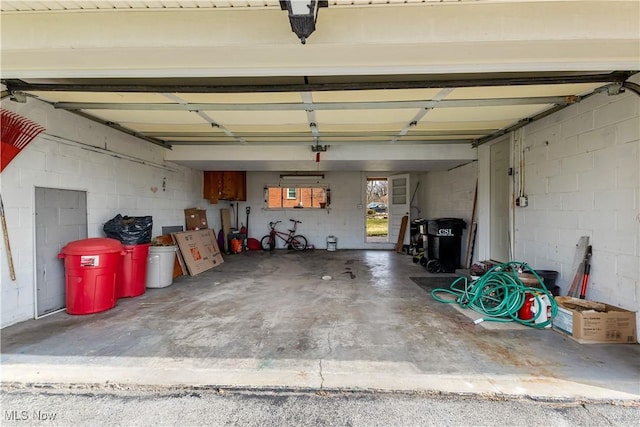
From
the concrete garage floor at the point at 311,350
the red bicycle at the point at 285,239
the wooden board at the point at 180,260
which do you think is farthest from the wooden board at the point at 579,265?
the red bicycle at the point at 285,239

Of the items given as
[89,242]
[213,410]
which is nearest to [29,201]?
[89,242]

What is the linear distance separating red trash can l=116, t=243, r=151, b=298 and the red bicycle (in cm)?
467

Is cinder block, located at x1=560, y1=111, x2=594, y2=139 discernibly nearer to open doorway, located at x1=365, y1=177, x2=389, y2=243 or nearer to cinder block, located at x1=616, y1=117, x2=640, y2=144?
cinder block, located at x1=616, y1=117, x2=640, y2=144

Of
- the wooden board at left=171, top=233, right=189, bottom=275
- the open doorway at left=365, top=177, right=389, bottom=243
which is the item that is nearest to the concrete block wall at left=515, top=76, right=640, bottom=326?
the wooden board at left=171, top=233, right=189, bottom=275

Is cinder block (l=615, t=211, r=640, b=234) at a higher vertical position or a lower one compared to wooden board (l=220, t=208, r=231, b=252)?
higher

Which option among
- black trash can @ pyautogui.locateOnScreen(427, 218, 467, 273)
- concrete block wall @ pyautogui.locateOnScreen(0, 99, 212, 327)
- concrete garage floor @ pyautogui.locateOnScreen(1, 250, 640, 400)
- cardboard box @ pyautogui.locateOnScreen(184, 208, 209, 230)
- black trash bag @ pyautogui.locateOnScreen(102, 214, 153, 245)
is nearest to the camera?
concrete garage floor @ pyautogui.locateOnScreen(1, 250, 640, 400)

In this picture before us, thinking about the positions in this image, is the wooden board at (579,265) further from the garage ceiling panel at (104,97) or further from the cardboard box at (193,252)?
the cardboard box at (193,252)

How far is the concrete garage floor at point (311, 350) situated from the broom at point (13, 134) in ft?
5.42

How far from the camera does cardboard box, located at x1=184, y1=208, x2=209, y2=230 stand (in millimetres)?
6180

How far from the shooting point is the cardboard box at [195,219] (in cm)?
618

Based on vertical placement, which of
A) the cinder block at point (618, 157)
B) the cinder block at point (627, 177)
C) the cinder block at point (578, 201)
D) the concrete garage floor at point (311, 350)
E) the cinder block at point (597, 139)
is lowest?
the concrete garage floor at point (311, 350)

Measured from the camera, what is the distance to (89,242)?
3.12 meters

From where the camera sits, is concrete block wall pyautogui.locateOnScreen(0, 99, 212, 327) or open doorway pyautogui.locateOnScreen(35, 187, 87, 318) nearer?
concrete block wall pyautogui.locateOnScreen(0, 99, 212, 327)

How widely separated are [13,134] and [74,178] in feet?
2.57
